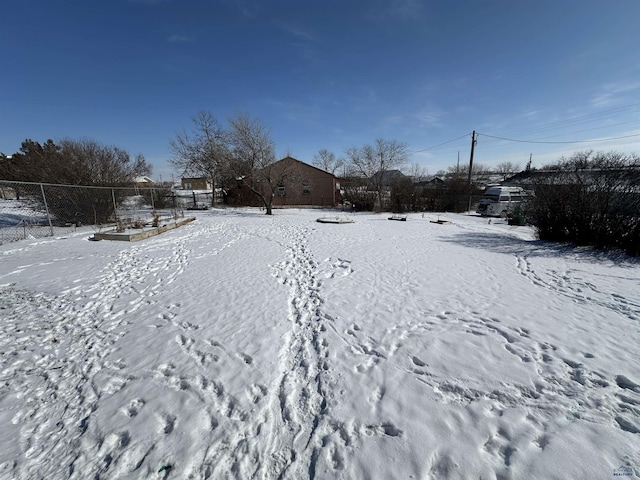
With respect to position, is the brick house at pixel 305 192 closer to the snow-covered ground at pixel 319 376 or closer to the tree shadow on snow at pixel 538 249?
the tree shadow on snow at pixel 538 249

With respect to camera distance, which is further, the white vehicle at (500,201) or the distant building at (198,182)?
the distant building at (198,182)

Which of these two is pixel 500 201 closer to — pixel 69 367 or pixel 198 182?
pixel 69 367

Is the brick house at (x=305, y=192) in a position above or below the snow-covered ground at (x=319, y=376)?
above

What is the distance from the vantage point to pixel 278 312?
4.07m

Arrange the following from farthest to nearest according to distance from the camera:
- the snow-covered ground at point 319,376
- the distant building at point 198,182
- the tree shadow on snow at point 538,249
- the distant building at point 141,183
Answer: the distant building at point 198,182, the distant building at point 141,183, the tree shadow on snow at point 538,249, the snow-covered ground at point 319,376

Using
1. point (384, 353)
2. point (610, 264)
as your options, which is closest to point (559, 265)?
point (610, 264)

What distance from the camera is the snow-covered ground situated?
1.85 metres

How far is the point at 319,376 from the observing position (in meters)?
2.68

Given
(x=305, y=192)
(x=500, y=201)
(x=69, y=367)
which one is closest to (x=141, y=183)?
(x=305, y=192)

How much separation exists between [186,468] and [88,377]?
5.72 feet

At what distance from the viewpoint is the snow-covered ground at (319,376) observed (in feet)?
6.08

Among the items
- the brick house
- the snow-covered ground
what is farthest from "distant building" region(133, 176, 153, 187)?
the snow-covered ground

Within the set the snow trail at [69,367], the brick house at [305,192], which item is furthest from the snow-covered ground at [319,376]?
the brick house at [305,192]

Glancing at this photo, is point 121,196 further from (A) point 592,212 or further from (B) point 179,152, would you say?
(A) point 592,212
